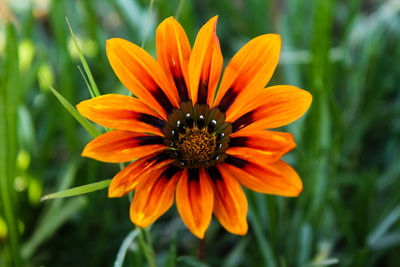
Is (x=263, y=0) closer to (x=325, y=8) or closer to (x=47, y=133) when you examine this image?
(x=325, y=8)

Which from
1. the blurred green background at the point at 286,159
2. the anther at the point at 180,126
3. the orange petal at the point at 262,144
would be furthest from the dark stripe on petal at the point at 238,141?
the blurred green background at the point at 286,159

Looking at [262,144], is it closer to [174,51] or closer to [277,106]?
[277,106]

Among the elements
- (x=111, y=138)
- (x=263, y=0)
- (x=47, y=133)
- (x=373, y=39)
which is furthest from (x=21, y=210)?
(x=373, y=39)

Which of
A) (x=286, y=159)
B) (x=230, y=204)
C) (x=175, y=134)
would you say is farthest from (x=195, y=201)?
(x=286, y=159)

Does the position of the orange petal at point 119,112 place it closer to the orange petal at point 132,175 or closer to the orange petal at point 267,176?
the orange petal at point 132,175

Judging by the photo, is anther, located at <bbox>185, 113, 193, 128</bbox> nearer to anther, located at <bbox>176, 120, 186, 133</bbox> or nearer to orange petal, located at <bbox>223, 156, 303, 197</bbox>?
anther, located at <bbox>176, 120, 186, 133</bbox>

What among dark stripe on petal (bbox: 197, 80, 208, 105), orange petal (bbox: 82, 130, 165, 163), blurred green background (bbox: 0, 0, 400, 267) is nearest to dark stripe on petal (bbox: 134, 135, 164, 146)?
orange petal (bbox: 82, 130, 165, 163)

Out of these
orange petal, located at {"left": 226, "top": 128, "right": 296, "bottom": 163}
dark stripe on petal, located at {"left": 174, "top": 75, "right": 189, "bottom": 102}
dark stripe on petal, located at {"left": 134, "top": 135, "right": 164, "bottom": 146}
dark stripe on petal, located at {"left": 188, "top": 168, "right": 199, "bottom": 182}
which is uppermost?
dark stripe on petal, located at {"left": 174, "top": 75, "right": 189, "bottom": 102}
